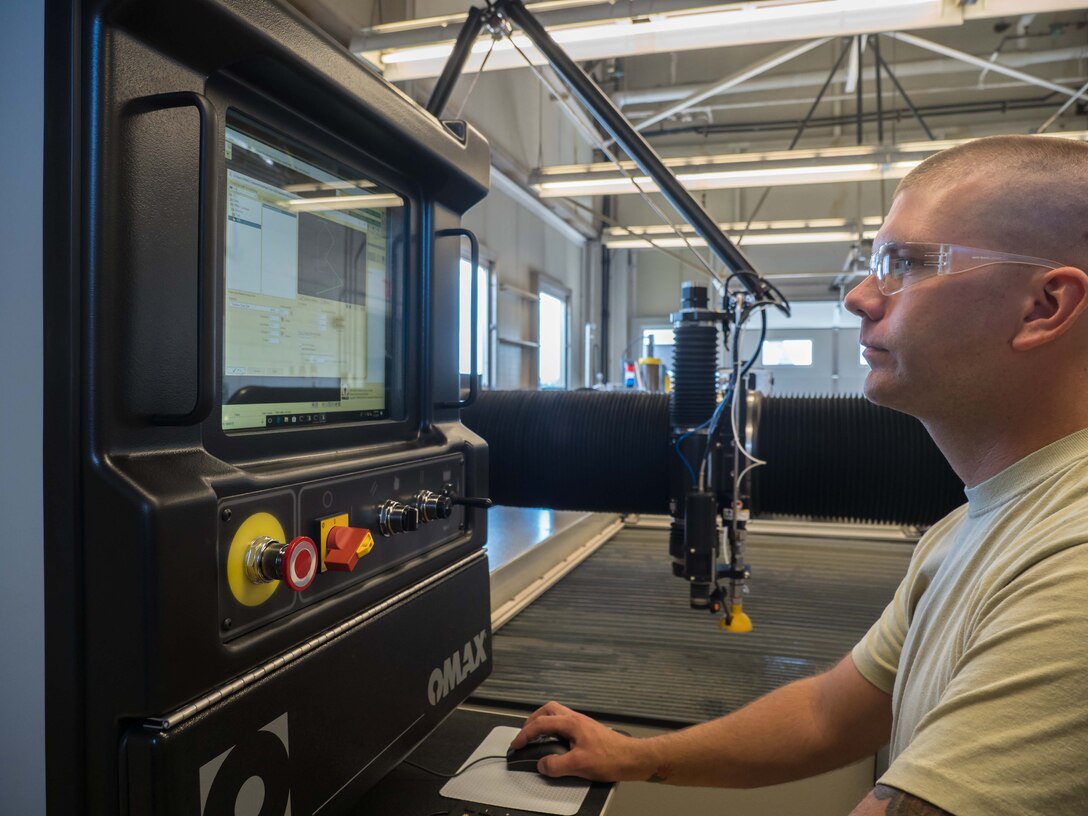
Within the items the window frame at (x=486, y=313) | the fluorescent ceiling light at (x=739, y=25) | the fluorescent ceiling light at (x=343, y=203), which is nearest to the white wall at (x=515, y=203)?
the window frame at (x=486, y=313)

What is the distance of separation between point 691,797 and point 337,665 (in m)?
0.62

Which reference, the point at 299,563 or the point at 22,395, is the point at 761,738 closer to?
the point at 299,563

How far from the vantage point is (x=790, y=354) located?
7.86 meters

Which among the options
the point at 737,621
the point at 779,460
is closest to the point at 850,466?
the point at 779,460

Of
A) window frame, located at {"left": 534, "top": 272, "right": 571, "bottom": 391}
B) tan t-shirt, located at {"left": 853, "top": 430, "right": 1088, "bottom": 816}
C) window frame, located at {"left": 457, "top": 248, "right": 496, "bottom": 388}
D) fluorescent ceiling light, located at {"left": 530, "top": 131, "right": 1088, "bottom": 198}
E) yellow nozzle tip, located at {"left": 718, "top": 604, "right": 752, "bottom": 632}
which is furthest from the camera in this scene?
window frame, located at {"left": 534, "top": 272, "right": 571, "bottom": 391}

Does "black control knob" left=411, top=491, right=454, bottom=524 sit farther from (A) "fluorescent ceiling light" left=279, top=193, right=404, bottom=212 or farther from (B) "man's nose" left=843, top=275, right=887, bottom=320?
(B) "man's nose" left=843, top=275, right=887, bottom=320

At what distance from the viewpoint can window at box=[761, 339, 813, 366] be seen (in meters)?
7.80

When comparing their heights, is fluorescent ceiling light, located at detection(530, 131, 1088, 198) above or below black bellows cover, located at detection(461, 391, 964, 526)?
above

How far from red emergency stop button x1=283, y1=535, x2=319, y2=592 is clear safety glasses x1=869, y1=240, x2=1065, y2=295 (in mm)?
630

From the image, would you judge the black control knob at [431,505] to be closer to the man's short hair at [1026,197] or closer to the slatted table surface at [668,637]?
the slatted table surface at [668,637]

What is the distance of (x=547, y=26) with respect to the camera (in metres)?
2.18

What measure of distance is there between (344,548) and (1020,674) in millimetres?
538

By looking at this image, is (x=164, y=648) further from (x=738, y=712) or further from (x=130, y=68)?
(x=738, y=712)

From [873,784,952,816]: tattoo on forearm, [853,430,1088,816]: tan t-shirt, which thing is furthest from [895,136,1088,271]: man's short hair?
[873,784,952,816]: tattoo on forearm
